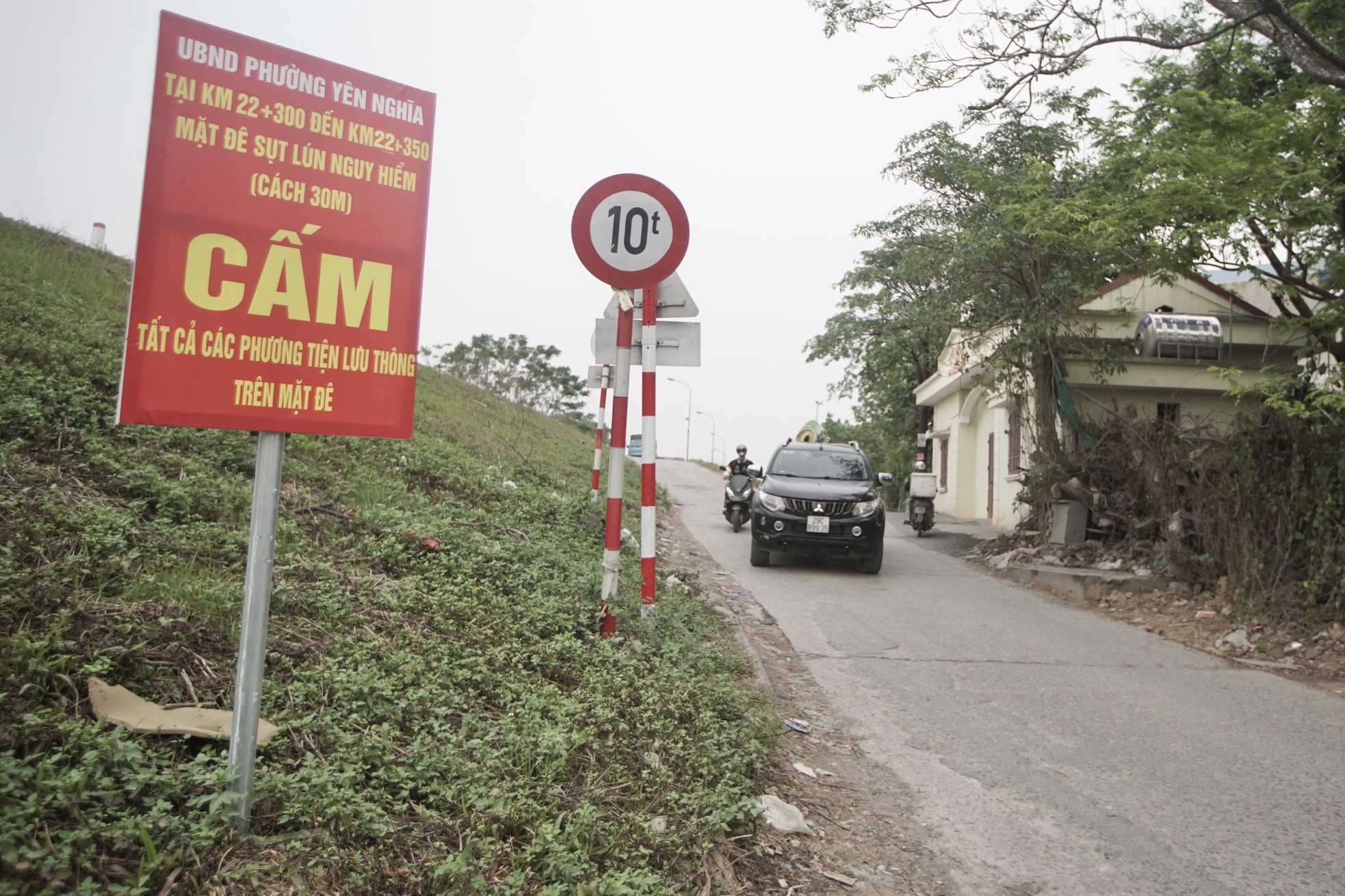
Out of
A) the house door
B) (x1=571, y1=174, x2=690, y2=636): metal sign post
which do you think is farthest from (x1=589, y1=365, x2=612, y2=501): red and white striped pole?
the house door

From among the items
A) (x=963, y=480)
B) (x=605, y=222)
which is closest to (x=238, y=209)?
(x=605, y=222)

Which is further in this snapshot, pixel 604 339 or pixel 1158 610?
pixel 1158 610

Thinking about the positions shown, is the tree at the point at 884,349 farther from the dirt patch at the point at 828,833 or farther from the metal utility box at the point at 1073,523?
the dirt patch at the point at 828,833

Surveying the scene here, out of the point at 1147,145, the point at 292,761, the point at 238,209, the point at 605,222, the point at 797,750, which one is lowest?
the point at 797,750

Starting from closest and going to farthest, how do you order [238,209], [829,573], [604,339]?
1. [238,209]
2. [604,339]
3. [829,573]

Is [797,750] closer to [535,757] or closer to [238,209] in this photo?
[535,757]

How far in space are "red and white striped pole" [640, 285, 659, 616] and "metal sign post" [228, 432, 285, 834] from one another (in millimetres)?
3286

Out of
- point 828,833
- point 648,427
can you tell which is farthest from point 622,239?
point 828,833

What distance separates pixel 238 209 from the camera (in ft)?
9.44

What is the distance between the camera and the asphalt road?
3811 millimetres

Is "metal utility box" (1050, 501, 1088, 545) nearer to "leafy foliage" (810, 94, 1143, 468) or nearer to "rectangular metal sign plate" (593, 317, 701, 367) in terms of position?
"leafy foliage" (810, 94, 1143, 468)

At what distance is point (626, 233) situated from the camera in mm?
5871

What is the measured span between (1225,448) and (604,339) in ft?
24.0

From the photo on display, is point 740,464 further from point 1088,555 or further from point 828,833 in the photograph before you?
point 828,833
